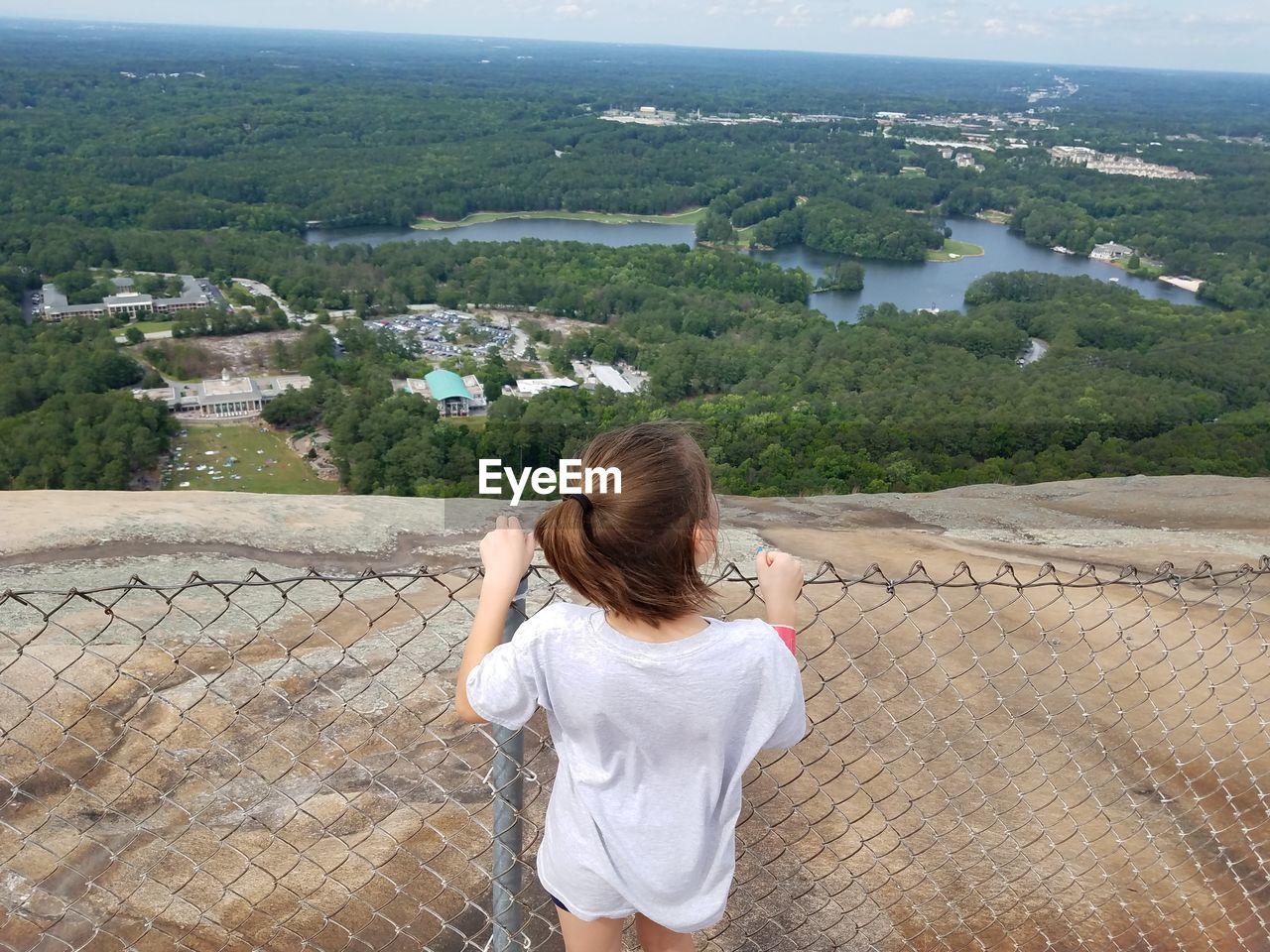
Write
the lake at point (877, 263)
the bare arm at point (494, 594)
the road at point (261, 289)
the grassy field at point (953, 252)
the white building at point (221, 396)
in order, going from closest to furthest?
the bare arm at point (494, 594), the white building at point (221, 396), the road at point (261, 289), the lake at point (877, 263), the grassy field at point (953, 252)

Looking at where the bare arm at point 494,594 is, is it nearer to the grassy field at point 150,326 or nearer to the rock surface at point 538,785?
the rock surface at point 538,785

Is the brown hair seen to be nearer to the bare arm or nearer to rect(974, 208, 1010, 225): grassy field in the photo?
the bare arm

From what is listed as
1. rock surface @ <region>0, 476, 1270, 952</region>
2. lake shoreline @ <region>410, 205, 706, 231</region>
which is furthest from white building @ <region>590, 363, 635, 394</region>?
lake shoreline @ <region>410, 205, 706, 231</region>

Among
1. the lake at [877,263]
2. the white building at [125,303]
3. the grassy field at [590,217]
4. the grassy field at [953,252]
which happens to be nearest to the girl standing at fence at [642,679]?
the white building at [125,303]

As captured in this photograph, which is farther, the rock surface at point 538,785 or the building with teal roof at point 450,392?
the building with teal roof at point 450,392

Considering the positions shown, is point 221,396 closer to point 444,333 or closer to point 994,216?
point 444,333

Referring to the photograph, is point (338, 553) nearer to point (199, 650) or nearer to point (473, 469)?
point (199, 650)

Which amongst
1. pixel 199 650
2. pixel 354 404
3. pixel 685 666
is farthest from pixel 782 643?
pixel 354 404

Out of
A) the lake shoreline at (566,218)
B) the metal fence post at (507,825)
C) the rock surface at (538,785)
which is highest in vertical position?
the metal fence post at (507,825)
